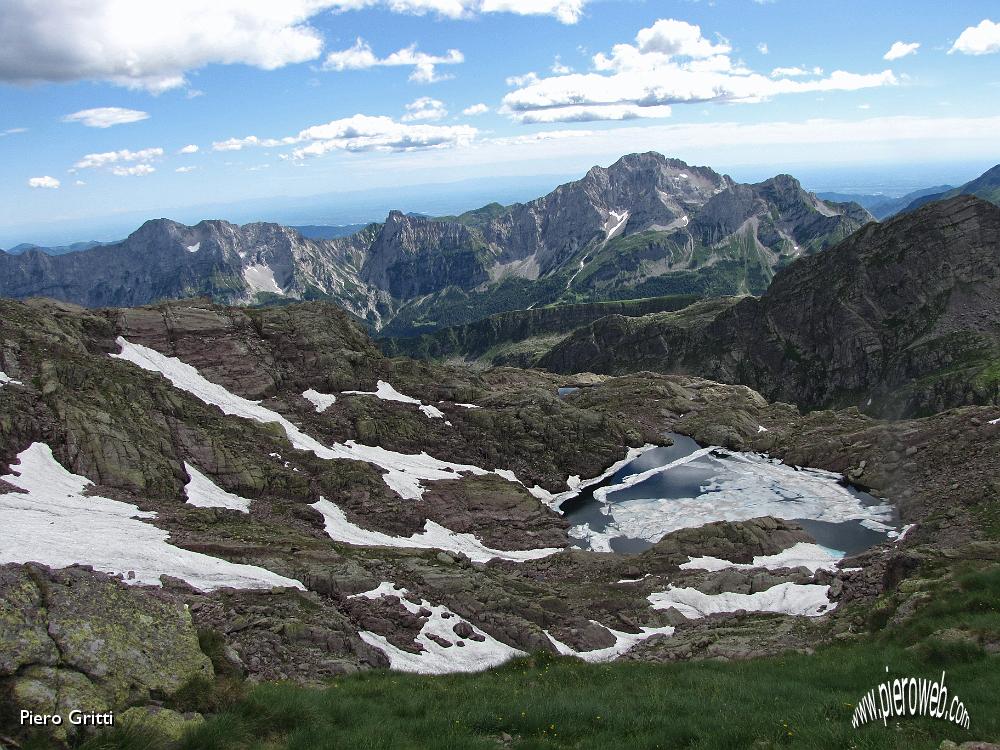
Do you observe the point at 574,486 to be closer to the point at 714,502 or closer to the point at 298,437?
the point at 714,502

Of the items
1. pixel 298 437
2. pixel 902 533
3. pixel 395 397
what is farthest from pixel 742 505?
pixel 298 437

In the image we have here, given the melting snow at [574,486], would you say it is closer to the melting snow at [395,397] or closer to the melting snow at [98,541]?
the melting snow at [395,397]

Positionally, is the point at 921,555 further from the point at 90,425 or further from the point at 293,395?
the point at 293,395

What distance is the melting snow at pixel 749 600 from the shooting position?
152 feet

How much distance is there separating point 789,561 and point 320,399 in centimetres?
5952

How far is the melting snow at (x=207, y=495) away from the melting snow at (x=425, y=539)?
287 inches

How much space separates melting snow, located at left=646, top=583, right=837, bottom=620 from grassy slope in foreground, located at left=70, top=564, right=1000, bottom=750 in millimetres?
21767

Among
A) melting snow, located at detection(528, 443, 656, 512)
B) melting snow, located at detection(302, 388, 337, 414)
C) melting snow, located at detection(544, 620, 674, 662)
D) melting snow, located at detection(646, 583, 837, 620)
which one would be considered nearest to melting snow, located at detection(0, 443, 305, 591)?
melting snow, located at detection(544, 620, 674, 662)

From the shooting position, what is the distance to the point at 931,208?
653ft

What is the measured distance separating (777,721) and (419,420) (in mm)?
75901

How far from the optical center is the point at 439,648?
3559cm

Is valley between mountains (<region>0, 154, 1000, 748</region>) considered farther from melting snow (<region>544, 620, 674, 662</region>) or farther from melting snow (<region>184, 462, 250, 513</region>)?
melting snow (<region>184, 462, 250, 513</region>)

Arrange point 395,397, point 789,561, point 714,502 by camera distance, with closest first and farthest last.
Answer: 1. point 789,561
2. point 714,502
3. point 395,397

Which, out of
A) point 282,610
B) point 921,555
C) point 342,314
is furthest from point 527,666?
point 342,314
